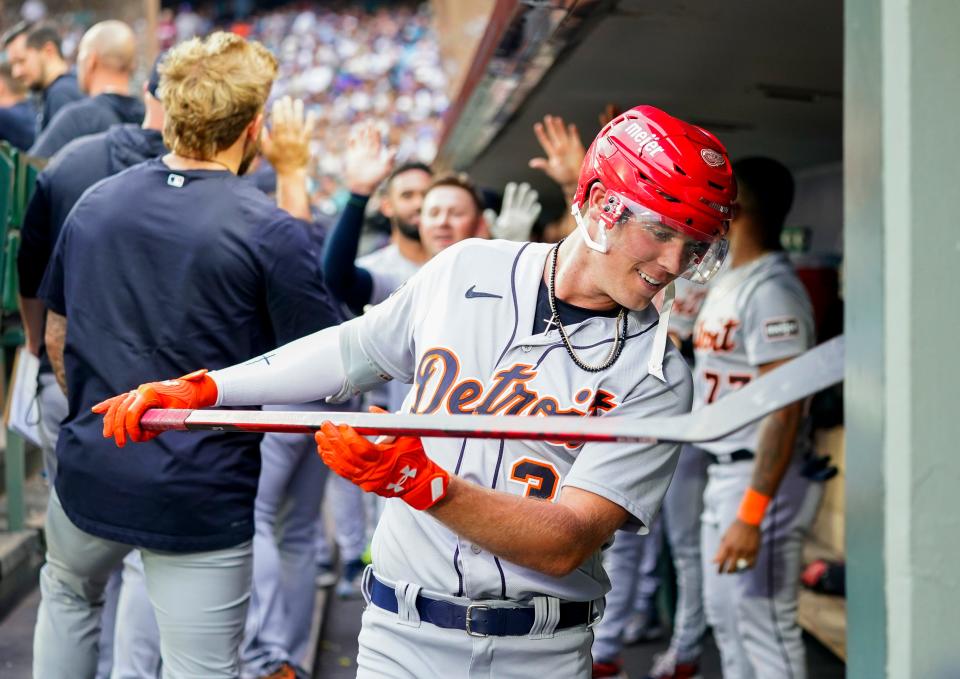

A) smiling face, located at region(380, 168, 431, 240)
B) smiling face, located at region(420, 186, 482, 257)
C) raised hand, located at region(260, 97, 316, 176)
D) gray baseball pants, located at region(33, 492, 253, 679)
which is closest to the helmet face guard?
gray baseball pants, located at region(33, 492, 253, 679)

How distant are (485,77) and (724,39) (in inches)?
39.0

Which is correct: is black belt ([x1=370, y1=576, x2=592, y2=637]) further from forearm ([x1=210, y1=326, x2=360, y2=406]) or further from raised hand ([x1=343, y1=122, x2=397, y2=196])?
raised hand ([x1=343, y1=122, x2=397, y2=196])

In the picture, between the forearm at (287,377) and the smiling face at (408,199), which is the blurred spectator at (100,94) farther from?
the forearm at (287,377)

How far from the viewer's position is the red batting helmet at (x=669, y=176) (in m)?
1.92

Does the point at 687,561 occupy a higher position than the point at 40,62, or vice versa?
the point at 40,62

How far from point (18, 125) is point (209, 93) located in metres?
A: 3.92

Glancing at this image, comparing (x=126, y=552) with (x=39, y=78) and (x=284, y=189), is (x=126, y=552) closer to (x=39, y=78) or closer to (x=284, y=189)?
(x=284, y=189)

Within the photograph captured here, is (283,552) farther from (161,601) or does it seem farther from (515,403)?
(515,403)

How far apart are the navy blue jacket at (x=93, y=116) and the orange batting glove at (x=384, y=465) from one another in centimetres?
296

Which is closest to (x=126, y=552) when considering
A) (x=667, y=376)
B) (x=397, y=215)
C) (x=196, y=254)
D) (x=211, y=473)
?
(x=211, y=473)

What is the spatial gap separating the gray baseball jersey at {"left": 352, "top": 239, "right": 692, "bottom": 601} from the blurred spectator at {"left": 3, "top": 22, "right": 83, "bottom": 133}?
13.7 feet

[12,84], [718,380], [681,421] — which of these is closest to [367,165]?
[718,380]

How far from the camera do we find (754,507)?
358 centimetres

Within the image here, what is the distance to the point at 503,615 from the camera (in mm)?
2014
